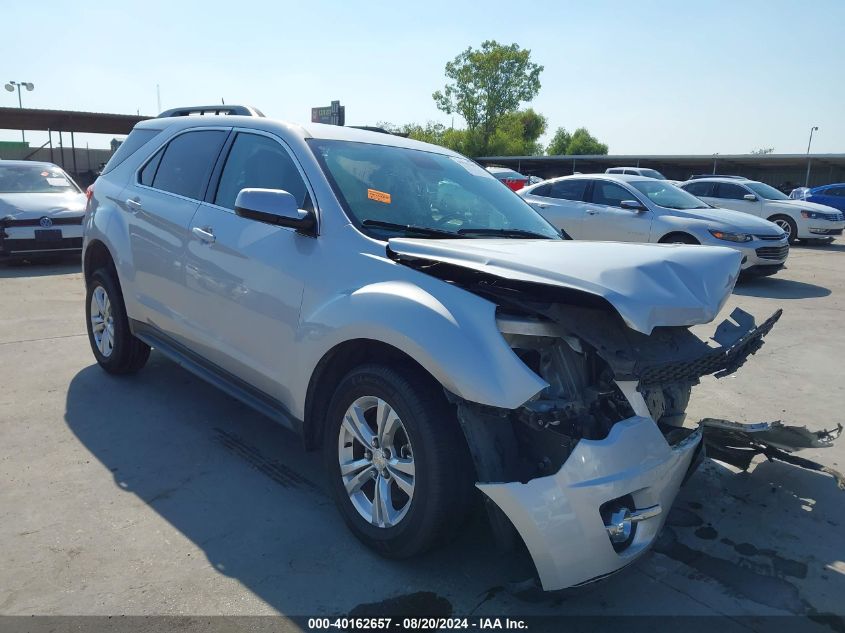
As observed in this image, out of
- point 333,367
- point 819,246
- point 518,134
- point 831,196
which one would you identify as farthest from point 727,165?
point 333,367

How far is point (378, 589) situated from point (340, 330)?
1068 millimetres

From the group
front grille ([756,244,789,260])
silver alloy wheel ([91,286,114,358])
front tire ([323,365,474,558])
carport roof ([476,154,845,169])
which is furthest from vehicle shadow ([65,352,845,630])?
carport roof ([476,154,845,169])

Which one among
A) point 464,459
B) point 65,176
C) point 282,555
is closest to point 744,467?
point 464,459

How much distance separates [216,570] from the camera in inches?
109

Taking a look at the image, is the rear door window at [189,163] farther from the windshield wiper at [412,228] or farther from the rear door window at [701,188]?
the rear door window at [701,188]

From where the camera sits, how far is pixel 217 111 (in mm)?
5039

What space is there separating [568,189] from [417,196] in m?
8.60

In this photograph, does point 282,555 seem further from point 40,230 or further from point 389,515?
point 40,230

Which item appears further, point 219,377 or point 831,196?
point 831,196

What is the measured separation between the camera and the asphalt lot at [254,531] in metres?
2.63

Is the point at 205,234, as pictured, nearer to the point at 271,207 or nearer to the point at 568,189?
the point at 271,207

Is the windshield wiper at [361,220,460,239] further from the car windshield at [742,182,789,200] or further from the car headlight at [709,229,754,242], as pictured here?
the car windshield at [742,182,789,200]

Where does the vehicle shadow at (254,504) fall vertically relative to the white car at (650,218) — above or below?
below

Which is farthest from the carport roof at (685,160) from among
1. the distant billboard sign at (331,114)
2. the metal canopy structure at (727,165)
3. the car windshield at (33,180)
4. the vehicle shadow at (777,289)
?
the car windshield at (33,180)
